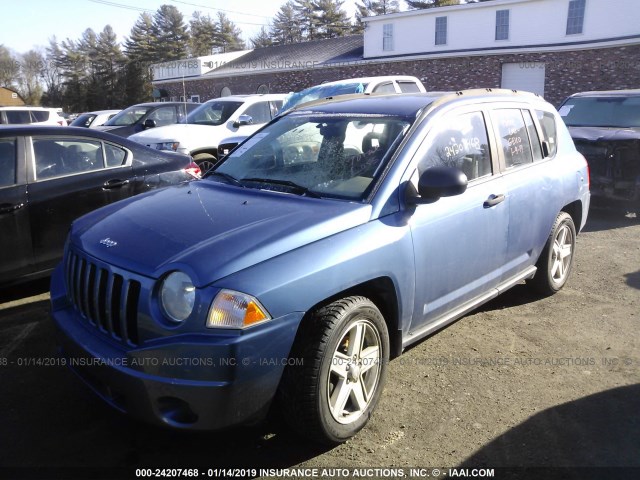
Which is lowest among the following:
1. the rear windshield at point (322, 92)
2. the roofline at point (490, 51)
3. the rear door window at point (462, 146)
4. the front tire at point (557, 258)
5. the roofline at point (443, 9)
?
the front tire at point (557, 258)

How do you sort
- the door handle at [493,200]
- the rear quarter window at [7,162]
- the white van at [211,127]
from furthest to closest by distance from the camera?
the white van at [211,127], the rear quarter window at [7,162], the door handle at [493,200]

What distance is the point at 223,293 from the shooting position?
253 centimetres

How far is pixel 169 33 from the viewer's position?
223 feet

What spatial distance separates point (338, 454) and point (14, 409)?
1.96 metres

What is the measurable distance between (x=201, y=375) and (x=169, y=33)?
72.4 meters

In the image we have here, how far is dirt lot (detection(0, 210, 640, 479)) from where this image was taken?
2.89 meters

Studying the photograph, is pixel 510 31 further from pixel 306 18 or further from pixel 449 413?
pixel 306 18

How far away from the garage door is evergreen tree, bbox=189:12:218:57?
5000cm

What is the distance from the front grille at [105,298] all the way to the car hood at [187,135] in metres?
7.07

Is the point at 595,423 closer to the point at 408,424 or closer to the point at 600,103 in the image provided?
the point at 408,424

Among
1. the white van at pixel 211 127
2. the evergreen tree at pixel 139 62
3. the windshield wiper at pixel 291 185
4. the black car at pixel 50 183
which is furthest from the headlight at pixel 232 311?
the evergreen tree at pixel 139 62

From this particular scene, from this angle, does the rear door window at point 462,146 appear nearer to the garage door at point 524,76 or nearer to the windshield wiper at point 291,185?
the windshield wiper at point 291,185

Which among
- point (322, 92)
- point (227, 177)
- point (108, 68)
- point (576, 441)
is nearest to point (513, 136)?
point (227, 177)

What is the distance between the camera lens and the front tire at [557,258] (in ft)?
16.0
